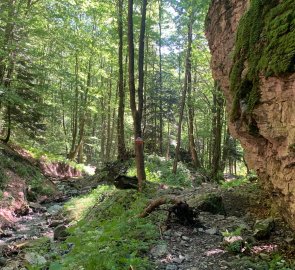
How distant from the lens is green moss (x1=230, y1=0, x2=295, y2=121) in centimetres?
477

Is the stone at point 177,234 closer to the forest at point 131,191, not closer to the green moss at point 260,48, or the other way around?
the forest at point 131,191

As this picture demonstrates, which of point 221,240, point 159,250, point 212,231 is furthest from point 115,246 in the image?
point 212,231

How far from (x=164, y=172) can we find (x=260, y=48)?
1227 centimetres

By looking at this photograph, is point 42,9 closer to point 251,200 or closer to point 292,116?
point 251,200

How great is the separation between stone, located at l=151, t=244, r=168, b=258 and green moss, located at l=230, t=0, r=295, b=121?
2.69m

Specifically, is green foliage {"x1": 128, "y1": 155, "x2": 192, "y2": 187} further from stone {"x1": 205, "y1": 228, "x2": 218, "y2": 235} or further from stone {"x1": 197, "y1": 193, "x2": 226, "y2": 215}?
stone {"x1": 205, "y1": 228, "x2": 218, "y2": 235}

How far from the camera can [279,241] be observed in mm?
5289

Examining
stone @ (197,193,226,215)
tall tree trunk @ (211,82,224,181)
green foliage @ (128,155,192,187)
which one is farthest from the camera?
tall tree trunk @ (211,82,224,181)

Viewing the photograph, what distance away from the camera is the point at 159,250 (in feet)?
18.4

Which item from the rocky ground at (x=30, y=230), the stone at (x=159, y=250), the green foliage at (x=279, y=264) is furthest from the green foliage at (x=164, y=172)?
the green foliage at (x=279, y=264)

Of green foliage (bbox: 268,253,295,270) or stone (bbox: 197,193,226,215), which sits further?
stone (bbox: 197,193,226,215)

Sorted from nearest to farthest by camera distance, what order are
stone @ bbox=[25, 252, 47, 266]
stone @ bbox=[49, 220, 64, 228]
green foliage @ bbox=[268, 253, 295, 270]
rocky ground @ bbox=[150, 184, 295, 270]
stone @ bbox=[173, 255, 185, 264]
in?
green foliage @ bbox=[268, 253, 295, 270]
rocky ground @ bbox=[150, 184, 295, 270]
stone @ bbox=[173, 255, 185, 264]
stone @ bbox=[25, 252, 47, 266]
stone @ bbox=[49, 220, 64, 228]

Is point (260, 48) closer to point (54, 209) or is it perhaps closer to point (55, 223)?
point (55, 223)

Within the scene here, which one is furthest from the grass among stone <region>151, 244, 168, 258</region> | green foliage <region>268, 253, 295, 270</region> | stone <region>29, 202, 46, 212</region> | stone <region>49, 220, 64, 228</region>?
stone <region>29, 202, 46, 212</region>
